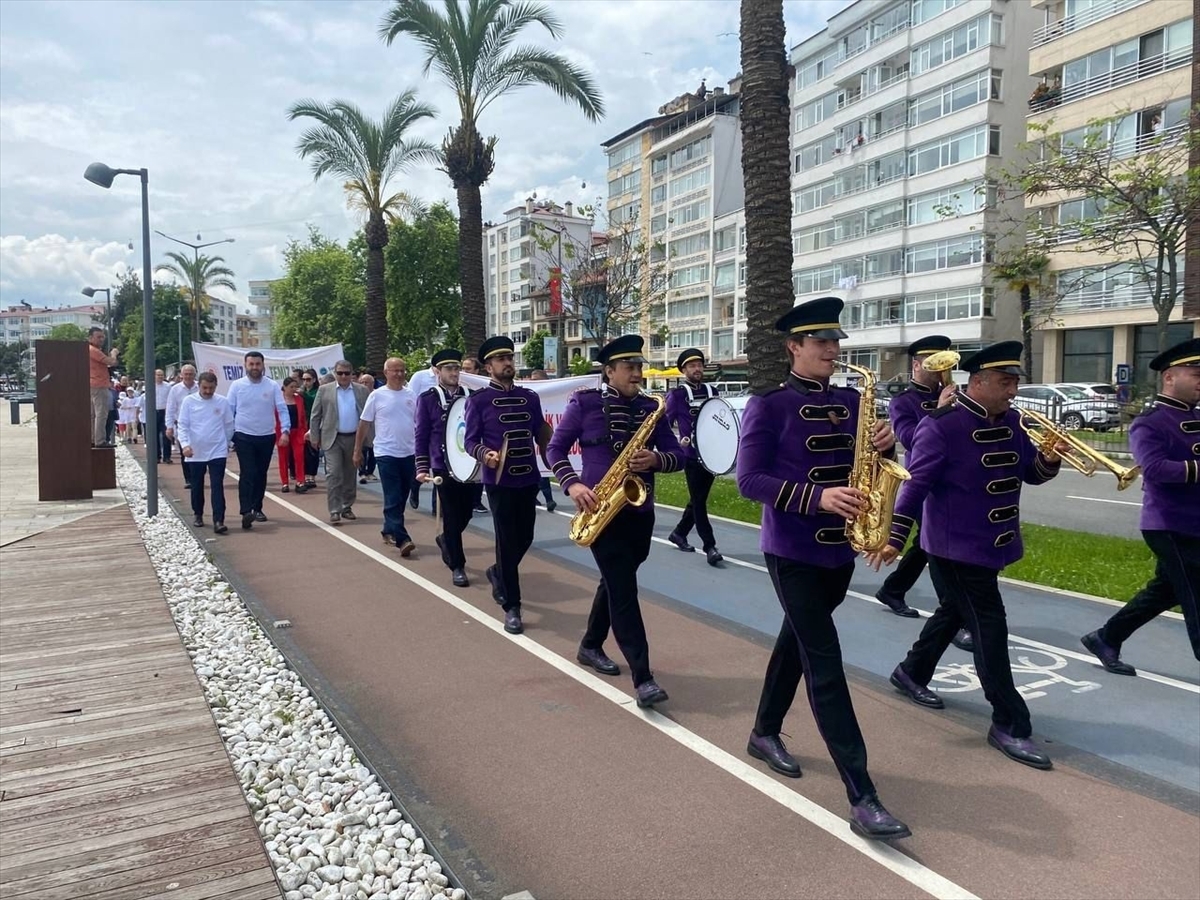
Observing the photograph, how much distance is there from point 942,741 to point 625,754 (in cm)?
168

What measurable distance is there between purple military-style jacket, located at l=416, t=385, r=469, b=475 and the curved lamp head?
700 cm

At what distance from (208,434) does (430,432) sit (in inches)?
163

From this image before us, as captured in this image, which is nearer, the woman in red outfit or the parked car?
the woman in red outfit

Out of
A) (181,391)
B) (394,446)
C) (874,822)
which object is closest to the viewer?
(874,822)

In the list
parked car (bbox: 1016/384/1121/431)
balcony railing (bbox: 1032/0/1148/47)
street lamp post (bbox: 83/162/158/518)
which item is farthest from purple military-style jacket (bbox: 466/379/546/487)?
balcony railing (bbox: 1032/0/1148/47)

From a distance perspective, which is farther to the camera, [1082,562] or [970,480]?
[1082,562]

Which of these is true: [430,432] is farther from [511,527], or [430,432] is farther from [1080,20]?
[1080,20]

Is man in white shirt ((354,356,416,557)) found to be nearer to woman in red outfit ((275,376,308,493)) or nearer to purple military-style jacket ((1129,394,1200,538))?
woman in red outfit ((275,376,308,493))

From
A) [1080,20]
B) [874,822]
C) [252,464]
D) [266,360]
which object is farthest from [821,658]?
[1080,20]

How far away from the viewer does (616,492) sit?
5.05m

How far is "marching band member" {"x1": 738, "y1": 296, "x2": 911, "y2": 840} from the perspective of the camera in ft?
12.7

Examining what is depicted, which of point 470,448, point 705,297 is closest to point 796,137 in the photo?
point 705,297

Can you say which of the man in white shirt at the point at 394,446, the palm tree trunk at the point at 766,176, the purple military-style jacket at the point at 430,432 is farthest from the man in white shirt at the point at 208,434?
the palm tree trunk at the point at 766,176

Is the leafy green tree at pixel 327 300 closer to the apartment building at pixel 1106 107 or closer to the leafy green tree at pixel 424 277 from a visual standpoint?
the leafy green tree at pixel 424 277
